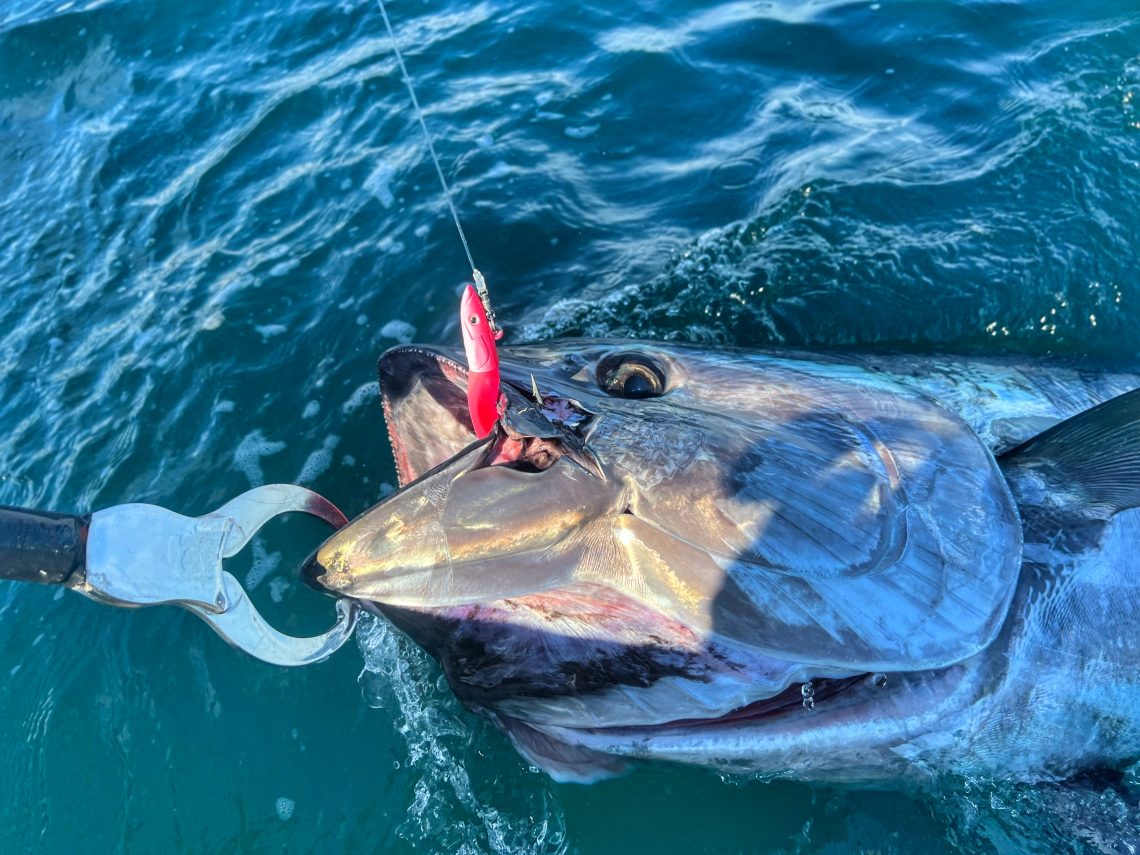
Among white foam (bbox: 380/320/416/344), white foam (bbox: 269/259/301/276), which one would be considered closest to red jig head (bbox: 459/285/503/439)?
white foam (bbox: 380/320/416/344)

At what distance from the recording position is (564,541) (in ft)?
6.53

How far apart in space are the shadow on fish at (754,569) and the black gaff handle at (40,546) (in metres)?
0.51

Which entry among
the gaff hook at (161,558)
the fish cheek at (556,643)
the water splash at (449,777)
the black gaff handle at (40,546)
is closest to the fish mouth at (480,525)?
the fish cheek at (556,643)

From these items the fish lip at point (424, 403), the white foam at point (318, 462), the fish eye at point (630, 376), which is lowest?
the white foam at point (318, 462)

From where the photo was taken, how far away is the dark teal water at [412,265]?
275 cm

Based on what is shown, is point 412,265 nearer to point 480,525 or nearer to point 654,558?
point 480,525

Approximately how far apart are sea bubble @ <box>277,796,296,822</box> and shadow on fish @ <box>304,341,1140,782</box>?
0.92 metres

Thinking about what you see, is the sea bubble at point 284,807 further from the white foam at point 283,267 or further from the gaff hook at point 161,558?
the white foam at point 283,267

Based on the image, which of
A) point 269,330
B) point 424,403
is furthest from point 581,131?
point 424,403

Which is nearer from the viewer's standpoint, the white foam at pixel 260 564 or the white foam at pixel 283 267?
the white foam at pixel 260 564

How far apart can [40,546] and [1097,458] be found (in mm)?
2743

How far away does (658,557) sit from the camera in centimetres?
200

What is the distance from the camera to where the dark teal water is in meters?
2.75

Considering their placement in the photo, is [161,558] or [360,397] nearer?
[161,558]
